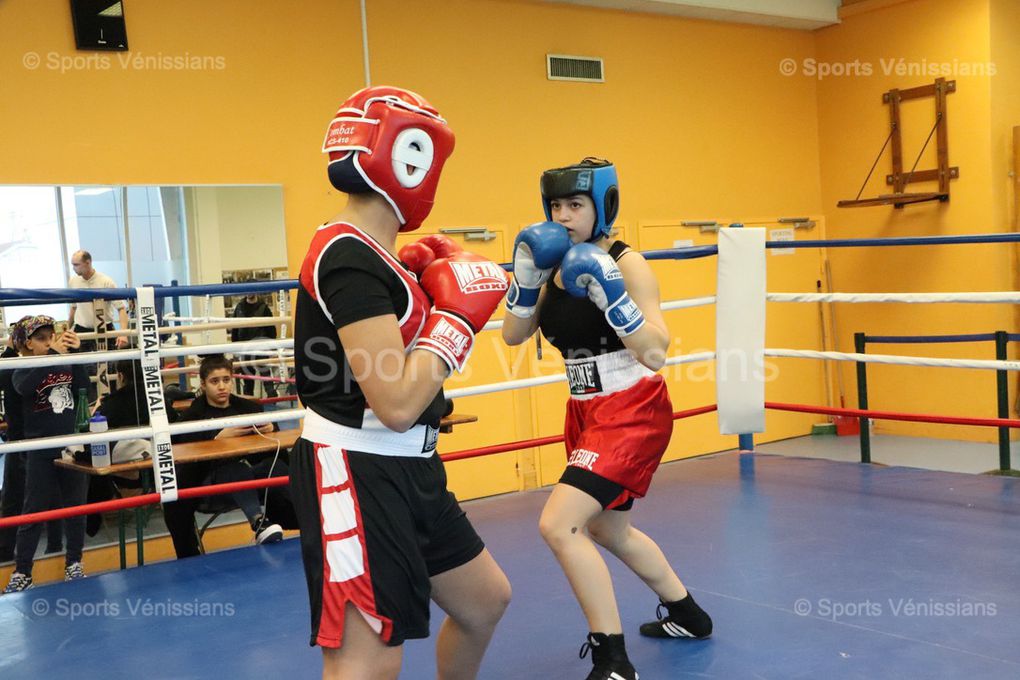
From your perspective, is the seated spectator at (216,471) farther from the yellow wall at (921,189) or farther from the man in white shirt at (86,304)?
the yellow wall at (921,189)

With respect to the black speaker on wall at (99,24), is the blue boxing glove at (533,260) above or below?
below

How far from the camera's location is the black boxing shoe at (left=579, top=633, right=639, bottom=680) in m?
1.95

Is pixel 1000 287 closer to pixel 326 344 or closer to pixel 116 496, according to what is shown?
pixel 116 496

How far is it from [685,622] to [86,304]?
3016 millimetres

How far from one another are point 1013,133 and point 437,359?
5.51 meters

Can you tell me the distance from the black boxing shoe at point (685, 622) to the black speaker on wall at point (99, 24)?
10.8 feet

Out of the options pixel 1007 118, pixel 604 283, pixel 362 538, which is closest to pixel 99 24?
pixel 604 283

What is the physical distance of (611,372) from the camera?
2152 millimetres

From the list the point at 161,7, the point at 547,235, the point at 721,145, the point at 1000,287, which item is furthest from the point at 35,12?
the point at 1000,287

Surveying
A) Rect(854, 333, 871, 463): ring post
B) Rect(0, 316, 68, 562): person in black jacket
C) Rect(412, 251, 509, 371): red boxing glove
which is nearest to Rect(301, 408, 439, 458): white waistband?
Rect(412, 251, 509, 371): red boxing glove

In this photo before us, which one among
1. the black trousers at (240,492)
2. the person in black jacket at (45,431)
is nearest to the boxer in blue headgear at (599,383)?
the black trousers at (240,492)

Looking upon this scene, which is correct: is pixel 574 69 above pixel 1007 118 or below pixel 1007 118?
above

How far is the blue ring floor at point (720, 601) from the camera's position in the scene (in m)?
2.12

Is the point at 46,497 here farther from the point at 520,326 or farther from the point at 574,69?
the point at 574,69
